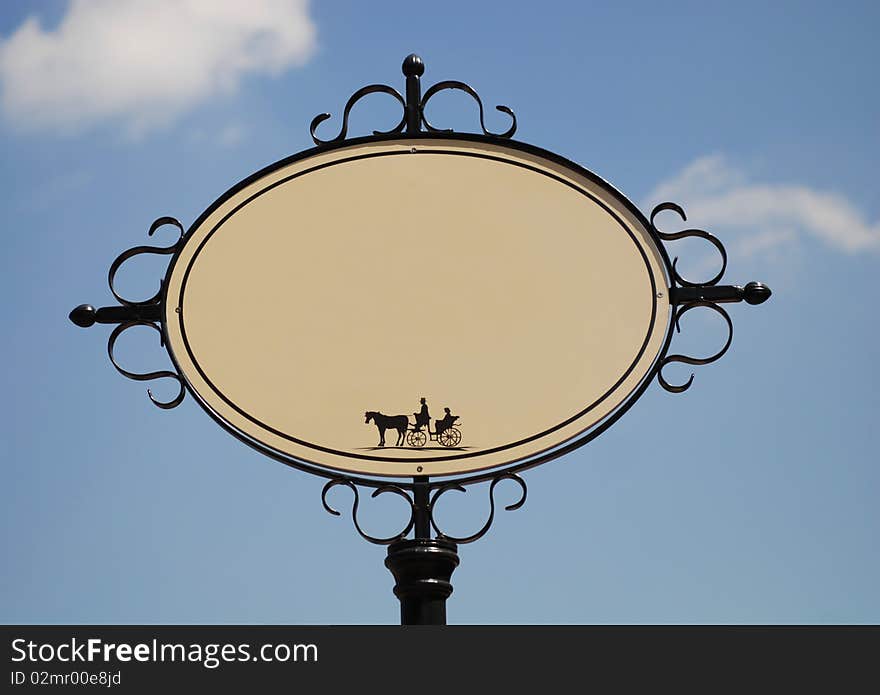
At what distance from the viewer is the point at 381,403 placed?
2.96m

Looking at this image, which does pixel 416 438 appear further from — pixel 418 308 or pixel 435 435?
pixel 418 308

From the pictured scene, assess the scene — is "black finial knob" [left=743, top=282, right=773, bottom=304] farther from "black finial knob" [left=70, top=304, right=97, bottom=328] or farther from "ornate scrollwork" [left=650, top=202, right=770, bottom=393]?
"black finial knob" [left=70, top=304, right=97, bottom=328]

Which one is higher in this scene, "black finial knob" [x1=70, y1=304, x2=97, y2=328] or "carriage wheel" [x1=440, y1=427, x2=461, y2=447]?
"black finial knob" [x1=70, y1=304, x2=97, y2=328]

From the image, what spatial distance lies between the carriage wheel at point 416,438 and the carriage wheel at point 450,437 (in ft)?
0.13

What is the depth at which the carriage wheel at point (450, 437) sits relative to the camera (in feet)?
9.64

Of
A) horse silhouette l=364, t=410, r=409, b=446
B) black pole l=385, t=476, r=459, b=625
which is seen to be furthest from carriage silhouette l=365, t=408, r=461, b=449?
black pole l=385, t=476, r=459, b=625

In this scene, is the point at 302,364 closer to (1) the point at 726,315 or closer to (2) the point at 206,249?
(2) the point at 206,249

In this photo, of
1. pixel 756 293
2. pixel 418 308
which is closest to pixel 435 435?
pixel 418 308

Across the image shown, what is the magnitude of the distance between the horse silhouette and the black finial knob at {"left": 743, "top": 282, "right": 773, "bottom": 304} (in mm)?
798

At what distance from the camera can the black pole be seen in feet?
9.25

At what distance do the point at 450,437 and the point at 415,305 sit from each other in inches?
12.1

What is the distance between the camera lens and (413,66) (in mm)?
3123

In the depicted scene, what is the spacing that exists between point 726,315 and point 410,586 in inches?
35.6
